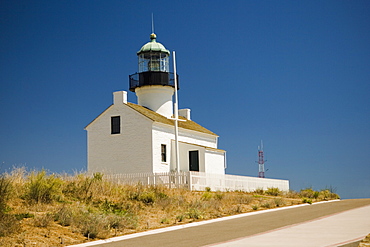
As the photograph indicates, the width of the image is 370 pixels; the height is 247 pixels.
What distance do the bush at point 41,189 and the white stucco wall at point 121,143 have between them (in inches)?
529

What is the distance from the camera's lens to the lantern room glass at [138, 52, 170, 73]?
35.2 metres

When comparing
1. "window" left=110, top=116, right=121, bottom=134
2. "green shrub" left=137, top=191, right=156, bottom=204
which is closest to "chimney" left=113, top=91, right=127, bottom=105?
"window" left=110, top=116, right=121, bottom=134

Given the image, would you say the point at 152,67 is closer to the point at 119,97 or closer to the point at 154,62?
Result: the point at 154,62

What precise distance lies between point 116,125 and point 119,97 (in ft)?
6.25

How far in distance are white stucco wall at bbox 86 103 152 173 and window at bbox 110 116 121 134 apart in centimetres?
21

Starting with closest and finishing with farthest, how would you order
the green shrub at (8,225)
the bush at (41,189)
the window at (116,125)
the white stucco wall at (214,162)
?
the green shrub at (8,225), the bush at (41,189), the window at (116,125), the white stucco wall at (214,162)

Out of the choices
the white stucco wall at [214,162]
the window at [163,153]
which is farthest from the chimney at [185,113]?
the window at [163,153]

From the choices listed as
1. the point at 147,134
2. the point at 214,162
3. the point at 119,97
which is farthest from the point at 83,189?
the point at 214,162

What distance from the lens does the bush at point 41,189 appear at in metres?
15.6

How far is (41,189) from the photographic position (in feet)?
51.9

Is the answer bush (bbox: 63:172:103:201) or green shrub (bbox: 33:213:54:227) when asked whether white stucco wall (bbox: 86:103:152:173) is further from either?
green shrub (bbox: 33:213:54:227)

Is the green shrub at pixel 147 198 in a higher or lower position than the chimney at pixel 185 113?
lower

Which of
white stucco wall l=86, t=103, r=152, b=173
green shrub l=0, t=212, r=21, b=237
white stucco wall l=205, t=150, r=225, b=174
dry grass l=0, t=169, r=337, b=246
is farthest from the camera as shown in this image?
white stucco wall l=205, t=150, r=225, b=174

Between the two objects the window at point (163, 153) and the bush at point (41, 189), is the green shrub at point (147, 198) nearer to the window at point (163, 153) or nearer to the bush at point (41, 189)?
the bush at point (41, 189)
